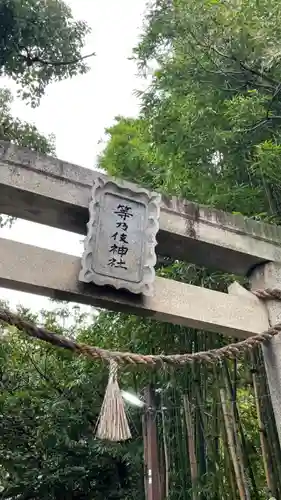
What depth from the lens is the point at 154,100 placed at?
4527 millimetres

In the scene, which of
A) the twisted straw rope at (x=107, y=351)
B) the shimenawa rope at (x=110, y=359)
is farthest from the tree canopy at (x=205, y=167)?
the shimenawa rope at (x=110, y=359)

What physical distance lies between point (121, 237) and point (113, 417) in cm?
91

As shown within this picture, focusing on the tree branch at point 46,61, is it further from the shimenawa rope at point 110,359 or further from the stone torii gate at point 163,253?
the shimenawa rope at point 110,359

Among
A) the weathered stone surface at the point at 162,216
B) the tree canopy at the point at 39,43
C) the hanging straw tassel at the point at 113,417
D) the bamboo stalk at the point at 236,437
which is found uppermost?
the tree canopy at the point at 39,43

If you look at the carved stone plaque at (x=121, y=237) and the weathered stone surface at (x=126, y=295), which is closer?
the weathered stone surface at (x=126, y=295)

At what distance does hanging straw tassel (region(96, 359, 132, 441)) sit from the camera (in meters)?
1.77

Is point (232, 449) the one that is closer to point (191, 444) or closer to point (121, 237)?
point (191, 444)

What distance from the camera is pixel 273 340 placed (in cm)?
262

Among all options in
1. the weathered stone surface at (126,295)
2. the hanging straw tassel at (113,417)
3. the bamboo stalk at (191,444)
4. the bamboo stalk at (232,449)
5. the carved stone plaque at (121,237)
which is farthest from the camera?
the bamboo stalk at (191,444)

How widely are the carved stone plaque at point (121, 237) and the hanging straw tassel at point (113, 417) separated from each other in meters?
0.46

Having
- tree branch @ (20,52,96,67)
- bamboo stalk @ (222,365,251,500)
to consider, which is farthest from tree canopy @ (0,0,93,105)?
bamboo stalk @ (222,365,251,500)

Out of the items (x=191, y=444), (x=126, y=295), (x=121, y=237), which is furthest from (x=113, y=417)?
(x=191, y=444)

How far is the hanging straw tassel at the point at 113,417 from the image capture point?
1772mm

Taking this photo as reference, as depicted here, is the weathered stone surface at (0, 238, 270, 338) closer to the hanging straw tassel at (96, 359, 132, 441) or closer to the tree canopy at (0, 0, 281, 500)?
the hanging straw tassel at (96, 359, 132, 441)
